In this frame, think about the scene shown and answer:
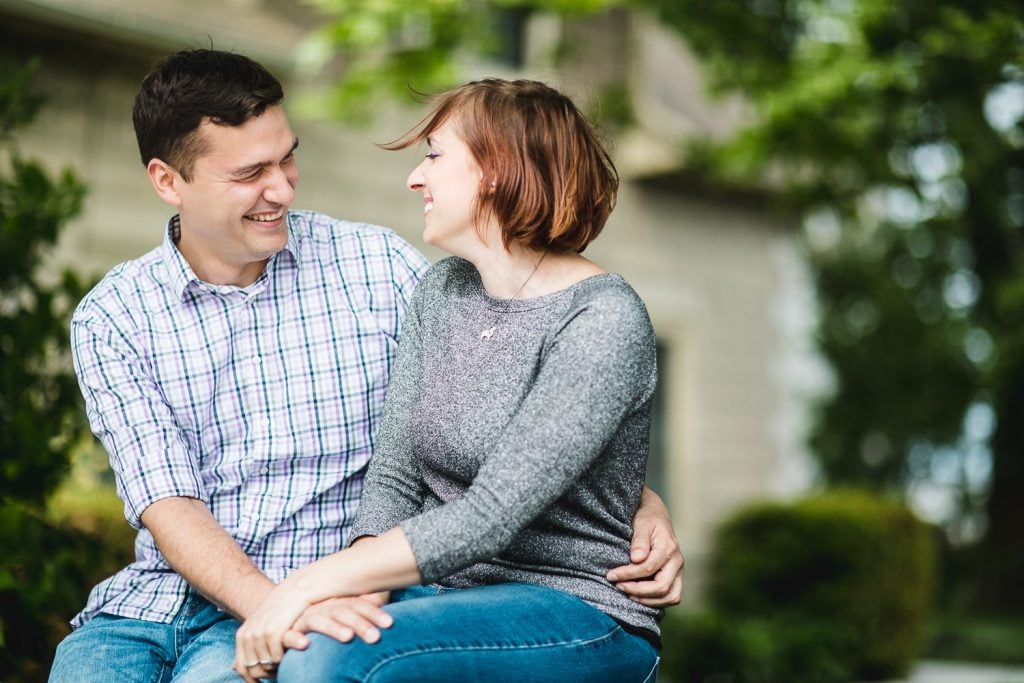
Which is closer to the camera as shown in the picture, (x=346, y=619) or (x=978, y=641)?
(x=346, y=619)

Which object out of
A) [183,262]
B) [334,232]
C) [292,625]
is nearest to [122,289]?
[183,262]

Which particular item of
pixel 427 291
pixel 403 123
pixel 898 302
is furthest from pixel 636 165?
pixel 427 291

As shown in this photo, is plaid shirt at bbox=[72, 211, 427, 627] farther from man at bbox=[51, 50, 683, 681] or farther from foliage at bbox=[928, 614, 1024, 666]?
foliage at bbox=[928, 614, 1024, 666]

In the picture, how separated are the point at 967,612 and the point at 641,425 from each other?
43.0ft

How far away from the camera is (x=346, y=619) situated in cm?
206

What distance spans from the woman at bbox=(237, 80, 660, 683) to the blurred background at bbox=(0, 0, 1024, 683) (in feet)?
1.12

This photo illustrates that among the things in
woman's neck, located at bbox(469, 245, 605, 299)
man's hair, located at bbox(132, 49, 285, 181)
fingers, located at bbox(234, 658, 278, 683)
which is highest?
man's hair, located at bbox(132, 49, 285, 181)

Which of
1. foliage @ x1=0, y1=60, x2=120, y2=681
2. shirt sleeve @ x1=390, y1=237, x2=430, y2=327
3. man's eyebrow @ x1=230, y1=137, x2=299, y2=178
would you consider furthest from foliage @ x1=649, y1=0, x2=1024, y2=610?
foliage @ x1=0, y1=60, x2=120, y2=681

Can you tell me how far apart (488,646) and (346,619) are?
0.83 feet

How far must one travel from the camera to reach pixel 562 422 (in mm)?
2184

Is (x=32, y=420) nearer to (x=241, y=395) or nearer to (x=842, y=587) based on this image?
(x=241, y=395)

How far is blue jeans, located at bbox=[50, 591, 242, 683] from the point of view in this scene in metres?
2.53

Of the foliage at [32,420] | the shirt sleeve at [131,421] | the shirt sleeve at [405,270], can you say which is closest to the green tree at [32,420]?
the foliage at [32,420]

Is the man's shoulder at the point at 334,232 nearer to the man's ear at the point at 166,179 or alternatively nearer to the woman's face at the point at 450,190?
the man's ear at the point at 166,179
